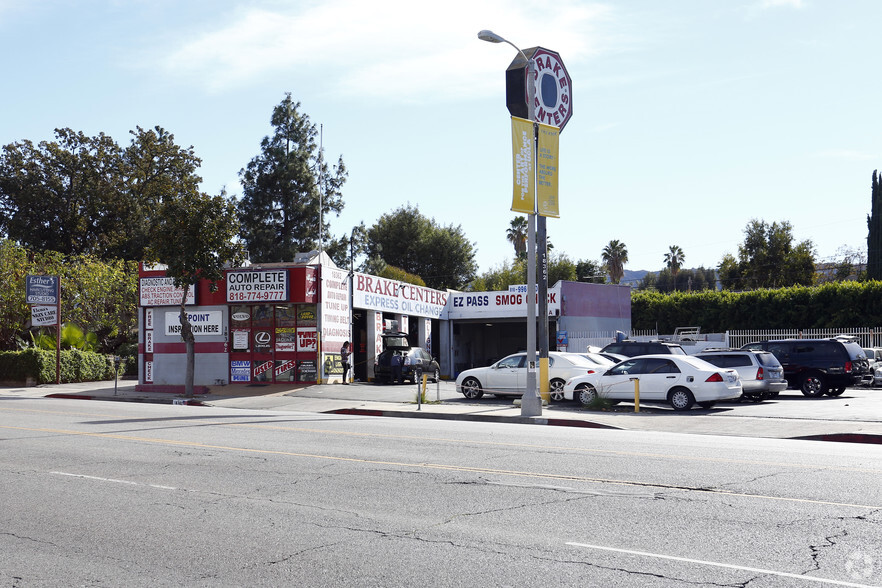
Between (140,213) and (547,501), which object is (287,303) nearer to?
(547,501)

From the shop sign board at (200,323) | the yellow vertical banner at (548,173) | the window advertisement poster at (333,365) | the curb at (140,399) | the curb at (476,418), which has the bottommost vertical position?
the curb at (140,399)

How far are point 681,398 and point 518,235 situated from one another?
65269mm

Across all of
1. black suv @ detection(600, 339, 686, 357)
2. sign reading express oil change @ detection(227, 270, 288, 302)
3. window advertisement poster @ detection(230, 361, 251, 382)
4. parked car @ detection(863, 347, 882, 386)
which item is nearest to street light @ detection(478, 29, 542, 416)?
black suv @ detection(600, 339, 686, 357)

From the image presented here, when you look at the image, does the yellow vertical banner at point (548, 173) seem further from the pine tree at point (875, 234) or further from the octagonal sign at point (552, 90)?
the pine tree at point (875, 234)

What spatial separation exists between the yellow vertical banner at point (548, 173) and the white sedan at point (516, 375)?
4.79 m

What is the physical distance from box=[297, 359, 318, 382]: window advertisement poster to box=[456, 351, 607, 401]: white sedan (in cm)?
657

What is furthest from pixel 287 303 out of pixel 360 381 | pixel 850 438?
pixel 850 438

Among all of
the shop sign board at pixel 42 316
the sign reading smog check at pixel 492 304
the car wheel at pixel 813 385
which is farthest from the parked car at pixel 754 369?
the shop sign board at pixel 42 316

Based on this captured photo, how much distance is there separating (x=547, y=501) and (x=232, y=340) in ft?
78.5

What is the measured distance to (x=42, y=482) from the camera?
10.0 meters

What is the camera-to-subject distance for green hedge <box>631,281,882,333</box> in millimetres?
44625

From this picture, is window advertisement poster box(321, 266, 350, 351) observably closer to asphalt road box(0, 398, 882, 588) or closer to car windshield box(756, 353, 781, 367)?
car windshield box(756, 353, 781, 367)

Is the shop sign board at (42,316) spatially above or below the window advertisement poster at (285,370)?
above

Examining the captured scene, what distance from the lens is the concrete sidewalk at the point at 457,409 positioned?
17.0 meters
